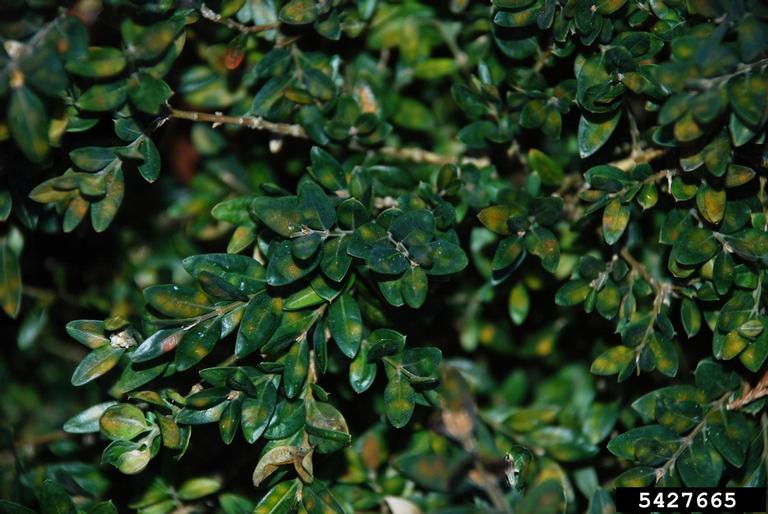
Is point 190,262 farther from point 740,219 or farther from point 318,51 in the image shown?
point 740,219

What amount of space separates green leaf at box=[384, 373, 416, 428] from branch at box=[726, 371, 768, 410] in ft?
2.06

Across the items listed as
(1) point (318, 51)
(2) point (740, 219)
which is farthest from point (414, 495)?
(1) point (318, 51)

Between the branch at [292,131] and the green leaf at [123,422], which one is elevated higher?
the branch at [292,131]

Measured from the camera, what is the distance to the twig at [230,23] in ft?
5.13

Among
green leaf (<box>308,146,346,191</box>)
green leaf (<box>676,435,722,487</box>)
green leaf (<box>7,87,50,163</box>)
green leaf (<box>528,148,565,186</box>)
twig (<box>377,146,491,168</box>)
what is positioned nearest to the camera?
green leaf (<box>7,87,50,163</box>)

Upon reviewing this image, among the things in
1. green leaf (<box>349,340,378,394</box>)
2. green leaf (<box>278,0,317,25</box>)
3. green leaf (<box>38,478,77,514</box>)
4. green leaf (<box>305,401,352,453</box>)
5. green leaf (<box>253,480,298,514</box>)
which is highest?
green leaf (<box>278,0,317,25</box>)

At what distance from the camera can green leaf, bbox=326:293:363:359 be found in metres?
1.45

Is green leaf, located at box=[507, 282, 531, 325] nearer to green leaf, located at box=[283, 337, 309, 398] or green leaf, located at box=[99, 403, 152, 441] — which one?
green leaf, located at box=[283, 337, 309, 398]

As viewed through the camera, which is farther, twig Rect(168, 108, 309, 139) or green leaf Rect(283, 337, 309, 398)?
twig Rect(168, 108, 309, 139)

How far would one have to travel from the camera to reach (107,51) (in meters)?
1.42

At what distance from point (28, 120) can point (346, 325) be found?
0.62m

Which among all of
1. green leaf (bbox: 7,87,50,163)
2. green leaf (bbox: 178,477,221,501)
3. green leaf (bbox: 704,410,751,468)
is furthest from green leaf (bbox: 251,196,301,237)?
green leaf (bbox: 704,410,751,468)

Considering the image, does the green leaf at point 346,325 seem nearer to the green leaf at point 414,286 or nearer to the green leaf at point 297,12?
the green leaf at point 414,286

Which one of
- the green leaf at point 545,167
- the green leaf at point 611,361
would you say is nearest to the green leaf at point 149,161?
the green leaf at point 545,167
